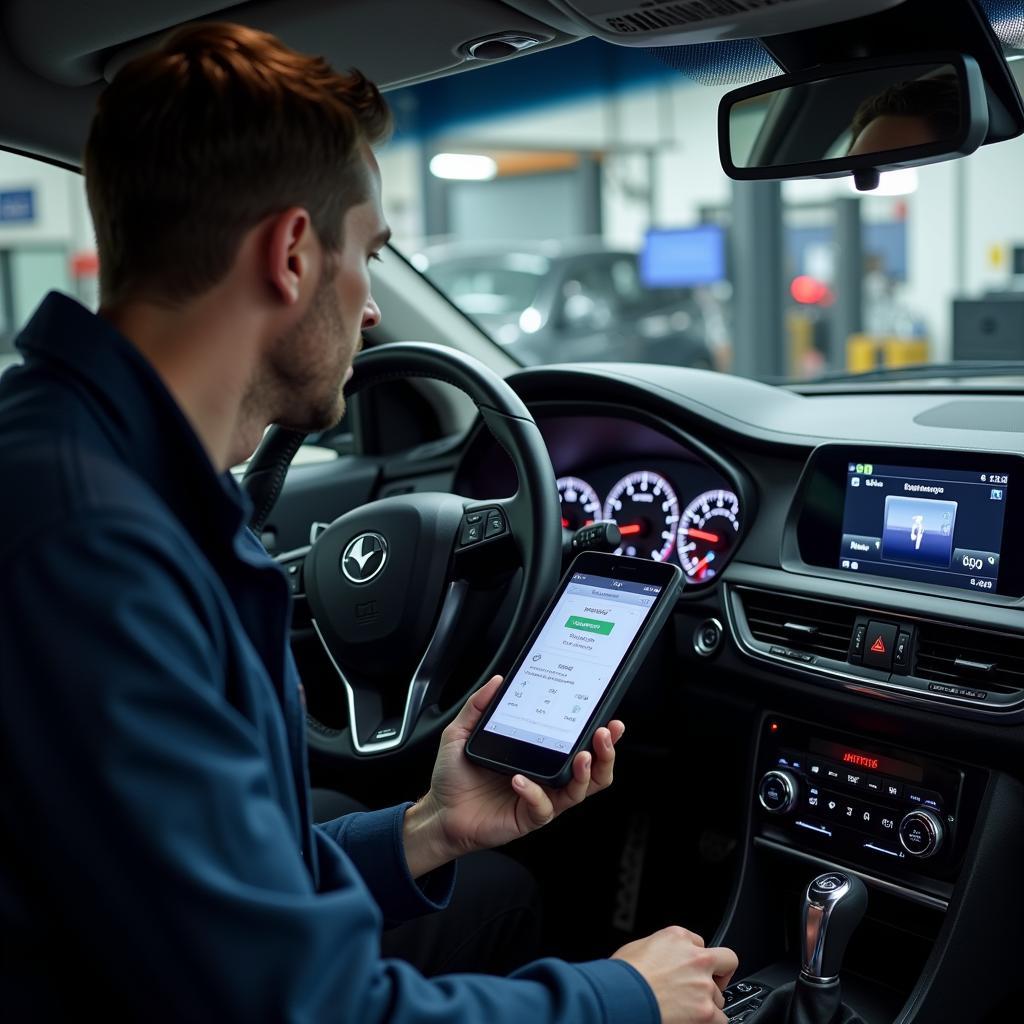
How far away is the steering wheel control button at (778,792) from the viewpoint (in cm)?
195

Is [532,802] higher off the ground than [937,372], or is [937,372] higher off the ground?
[937,372]

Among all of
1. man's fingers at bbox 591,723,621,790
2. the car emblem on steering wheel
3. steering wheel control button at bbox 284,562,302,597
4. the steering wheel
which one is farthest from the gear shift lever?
steering wheel control button at bbox 284,562,302,597

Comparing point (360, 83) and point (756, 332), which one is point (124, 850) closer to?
point (360, 83)

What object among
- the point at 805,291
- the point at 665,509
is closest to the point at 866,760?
the point at 665,509

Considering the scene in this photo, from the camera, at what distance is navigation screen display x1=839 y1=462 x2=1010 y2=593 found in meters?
1.81

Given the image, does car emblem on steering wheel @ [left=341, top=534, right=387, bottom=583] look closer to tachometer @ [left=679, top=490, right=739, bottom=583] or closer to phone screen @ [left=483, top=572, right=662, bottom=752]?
phone screen @ [left=483, top=572, right=662, bottom=752]

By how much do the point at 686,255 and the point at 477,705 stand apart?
842cm

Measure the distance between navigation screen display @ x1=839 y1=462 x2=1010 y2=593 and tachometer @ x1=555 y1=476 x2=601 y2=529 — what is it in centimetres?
54

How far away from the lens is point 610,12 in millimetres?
1467

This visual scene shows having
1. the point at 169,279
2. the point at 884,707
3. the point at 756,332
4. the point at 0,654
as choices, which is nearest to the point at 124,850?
the point at 0,654

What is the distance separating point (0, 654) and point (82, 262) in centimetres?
1098

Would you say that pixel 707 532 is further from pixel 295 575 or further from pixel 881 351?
pixel 881 351

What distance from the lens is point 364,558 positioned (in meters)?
1.89

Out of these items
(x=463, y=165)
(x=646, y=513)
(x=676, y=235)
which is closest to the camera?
(x=646, y=513)
